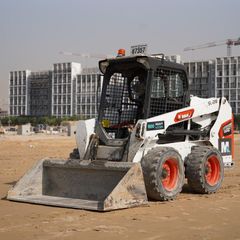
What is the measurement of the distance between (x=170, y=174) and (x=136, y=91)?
6.25ft

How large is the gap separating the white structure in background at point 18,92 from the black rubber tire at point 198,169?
Result: 169m

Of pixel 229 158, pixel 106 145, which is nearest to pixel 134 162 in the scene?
pixel 106 145

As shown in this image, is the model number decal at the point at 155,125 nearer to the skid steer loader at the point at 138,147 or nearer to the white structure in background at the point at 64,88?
the skid steer loader at the point at 138,147

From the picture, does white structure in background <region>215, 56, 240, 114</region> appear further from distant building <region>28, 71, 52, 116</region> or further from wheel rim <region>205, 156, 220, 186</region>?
wheel rim <region>205, 156, 220, 186</region>

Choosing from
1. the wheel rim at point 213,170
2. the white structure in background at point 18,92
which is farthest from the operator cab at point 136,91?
the white structure in background at point 18,92

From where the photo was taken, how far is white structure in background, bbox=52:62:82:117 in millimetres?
166875

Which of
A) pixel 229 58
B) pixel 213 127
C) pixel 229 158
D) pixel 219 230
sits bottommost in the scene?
pixel 219 230

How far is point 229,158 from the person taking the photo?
1161 cm

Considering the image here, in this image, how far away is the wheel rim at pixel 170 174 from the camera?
9.29 m

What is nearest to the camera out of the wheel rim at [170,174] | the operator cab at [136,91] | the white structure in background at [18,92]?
the wheel rim at [170,174]

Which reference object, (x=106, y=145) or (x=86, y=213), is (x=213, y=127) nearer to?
(x=106, y=145)

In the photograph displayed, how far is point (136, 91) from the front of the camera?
405 inches

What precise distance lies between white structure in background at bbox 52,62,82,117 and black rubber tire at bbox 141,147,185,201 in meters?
157

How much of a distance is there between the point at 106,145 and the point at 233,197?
2.71 meters
